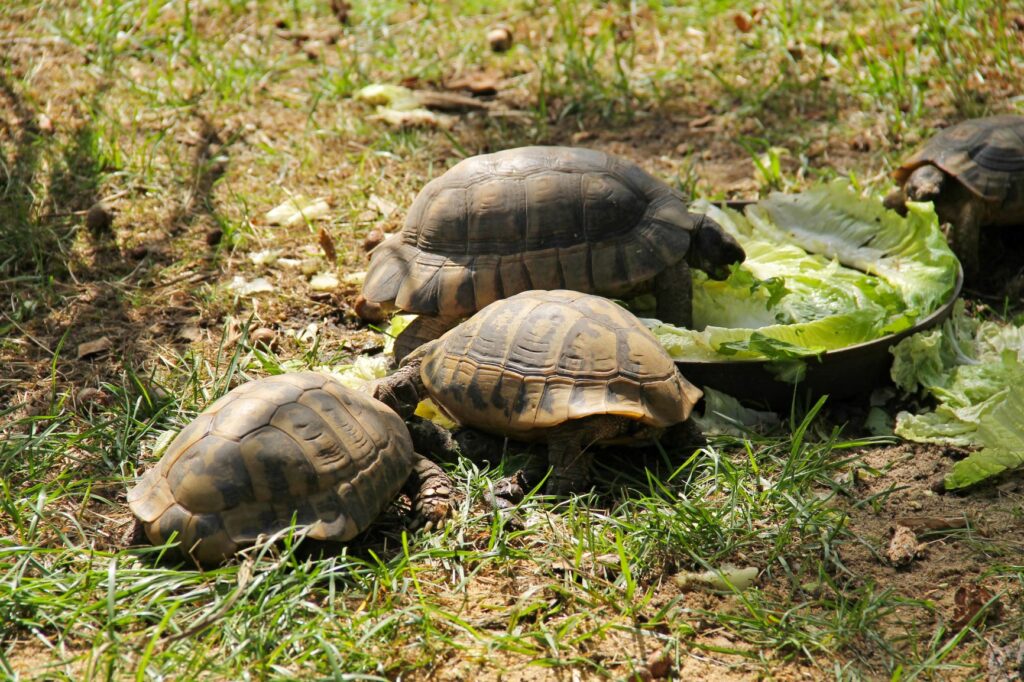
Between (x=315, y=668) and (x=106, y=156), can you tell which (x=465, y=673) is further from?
(x=106, y=156)

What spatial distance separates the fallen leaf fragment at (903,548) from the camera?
12.0 ft

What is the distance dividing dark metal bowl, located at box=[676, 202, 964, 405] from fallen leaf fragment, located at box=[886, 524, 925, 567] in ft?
2.89

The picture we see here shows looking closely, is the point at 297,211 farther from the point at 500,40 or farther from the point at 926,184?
the point at 926,184

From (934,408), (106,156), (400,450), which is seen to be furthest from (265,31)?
(934,408)

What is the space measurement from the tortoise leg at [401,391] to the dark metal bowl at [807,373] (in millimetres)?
1195

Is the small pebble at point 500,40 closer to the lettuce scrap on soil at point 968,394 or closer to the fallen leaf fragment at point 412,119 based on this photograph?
the fallen leaf fragment at point 412,119

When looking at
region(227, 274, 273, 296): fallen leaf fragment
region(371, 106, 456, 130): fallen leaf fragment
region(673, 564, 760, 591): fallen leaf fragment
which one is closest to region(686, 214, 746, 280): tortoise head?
region(673, 564, 760, 591): fallen leaf fragment

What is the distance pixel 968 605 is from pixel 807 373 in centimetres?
144

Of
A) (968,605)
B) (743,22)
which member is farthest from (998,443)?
(743,22)

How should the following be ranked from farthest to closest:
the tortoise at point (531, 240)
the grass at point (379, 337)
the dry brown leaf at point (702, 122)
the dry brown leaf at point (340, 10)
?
the dry brown leaf at point (340, 10) → the dry brown leaf at point (702, 122) → the tortoise at point (531, 240) → the grass at point (379, 337)

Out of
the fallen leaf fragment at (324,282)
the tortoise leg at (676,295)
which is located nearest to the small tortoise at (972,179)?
the tortoise leg at (676,295)

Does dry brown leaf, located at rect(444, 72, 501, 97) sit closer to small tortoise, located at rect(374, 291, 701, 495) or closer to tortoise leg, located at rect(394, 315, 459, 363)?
tortoise leg, located at rect(394, 315, 459, 363)

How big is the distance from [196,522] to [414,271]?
194 cm

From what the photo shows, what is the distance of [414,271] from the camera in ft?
16.3
